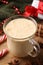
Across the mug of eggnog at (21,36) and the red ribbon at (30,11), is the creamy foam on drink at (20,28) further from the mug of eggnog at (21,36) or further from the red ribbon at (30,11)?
the red ribbon at (30,11)

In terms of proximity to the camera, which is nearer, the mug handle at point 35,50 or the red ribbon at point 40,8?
the mug handle at point 35,50

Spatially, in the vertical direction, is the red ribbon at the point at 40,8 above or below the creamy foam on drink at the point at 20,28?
below

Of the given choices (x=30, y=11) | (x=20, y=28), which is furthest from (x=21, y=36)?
(x=30, y=11)

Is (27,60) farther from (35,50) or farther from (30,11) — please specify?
(30,11)

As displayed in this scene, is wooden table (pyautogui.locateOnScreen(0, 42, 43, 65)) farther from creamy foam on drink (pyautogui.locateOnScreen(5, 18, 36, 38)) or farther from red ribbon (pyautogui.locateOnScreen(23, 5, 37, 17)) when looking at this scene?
red ribbon (pyautogui.locateOnScreen(23, 5, 37, 17))

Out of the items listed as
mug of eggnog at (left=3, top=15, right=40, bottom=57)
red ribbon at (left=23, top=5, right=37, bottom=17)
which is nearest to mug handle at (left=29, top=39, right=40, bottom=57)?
mug of eggnog at (left=3, top=15, right=40, bottom=57)

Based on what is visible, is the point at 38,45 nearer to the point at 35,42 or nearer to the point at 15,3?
the point at 35,42

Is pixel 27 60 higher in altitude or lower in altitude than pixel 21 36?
lower

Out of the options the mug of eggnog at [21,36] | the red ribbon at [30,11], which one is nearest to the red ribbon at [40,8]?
the red ribbon at [30,11]
